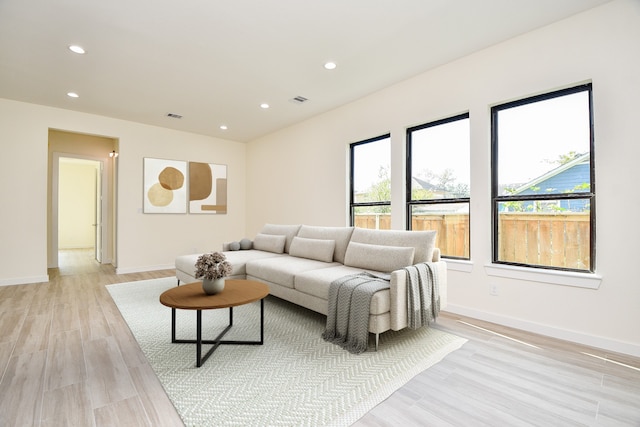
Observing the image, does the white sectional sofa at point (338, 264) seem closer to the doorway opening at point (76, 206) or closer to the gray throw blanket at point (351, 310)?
the gray throw blanket at point (351, 310)

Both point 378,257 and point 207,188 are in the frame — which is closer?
point 378,257

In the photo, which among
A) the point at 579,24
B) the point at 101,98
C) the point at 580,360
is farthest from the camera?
the point at 101,98

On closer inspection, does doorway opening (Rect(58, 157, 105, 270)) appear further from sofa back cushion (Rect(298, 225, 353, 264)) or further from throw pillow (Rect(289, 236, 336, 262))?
sofa back cushion (Rect(298, 225, 353, 264))

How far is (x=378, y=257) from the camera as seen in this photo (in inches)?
119

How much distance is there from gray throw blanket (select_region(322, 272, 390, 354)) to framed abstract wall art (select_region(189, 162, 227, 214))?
4640mm

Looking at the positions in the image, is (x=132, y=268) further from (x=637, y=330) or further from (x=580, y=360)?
(x=637, y=330)

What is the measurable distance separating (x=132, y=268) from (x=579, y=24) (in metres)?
6.88

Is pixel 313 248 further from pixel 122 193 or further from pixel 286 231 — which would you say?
pixel 122 193

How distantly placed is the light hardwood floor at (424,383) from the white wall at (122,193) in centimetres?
229

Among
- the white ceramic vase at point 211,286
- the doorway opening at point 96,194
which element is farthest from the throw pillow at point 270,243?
the doorway opening at point 96,194

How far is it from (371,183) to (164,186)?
412 centimetres

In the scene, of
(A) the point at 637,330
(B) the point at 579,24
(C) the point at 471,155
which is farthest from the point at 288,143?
(A) the point at 637,330

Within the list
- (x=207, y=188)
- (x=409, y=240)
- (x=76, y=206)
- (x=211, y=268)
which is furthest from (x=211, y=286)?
(x=76, y=206)

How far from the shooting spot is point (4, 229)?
4.41 meters
